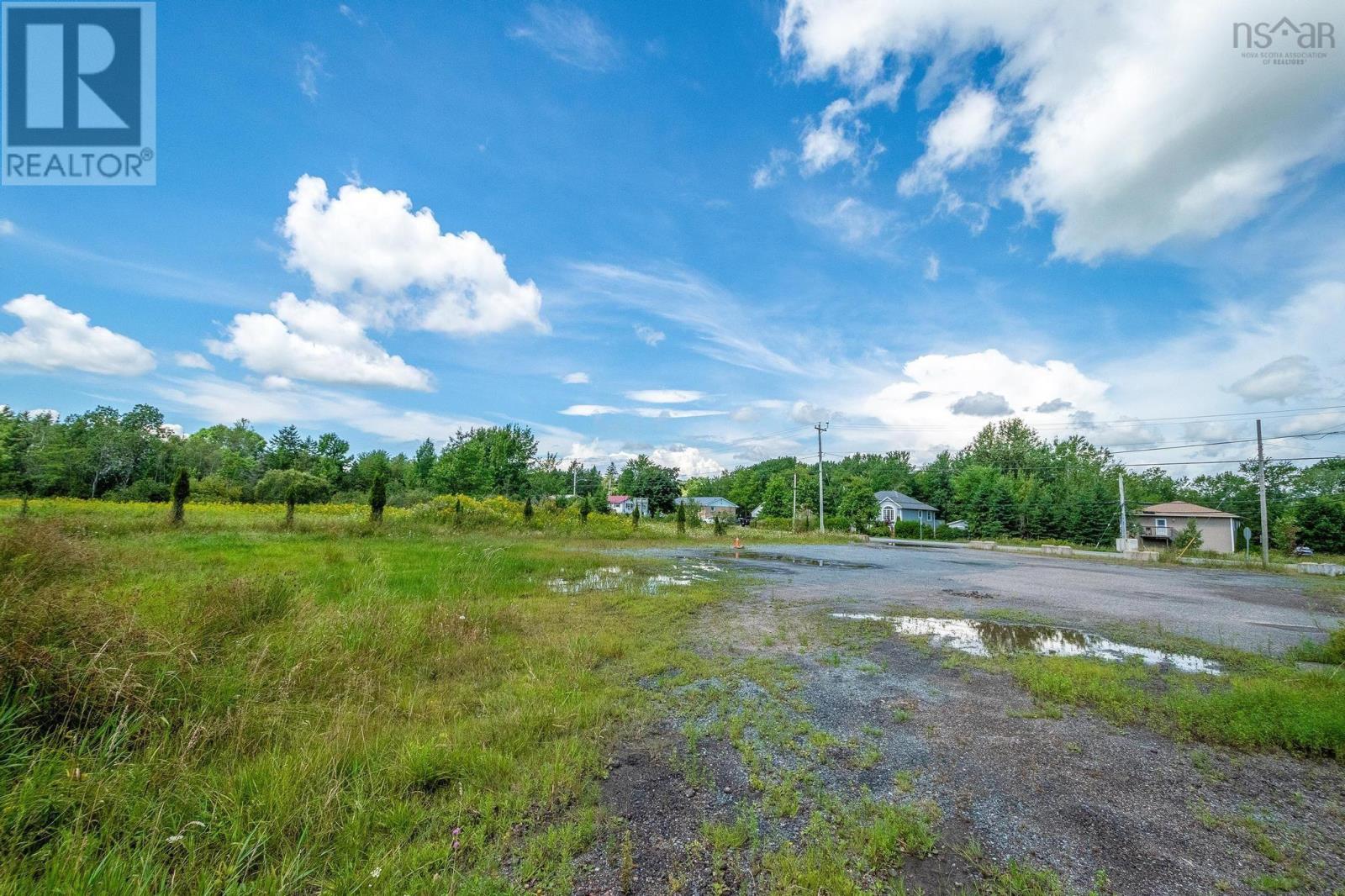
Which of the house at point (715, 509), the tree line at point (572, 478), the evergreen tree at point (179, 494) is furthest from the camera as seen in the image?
the house at point (715, 509)

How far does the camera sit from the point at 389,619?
574cm

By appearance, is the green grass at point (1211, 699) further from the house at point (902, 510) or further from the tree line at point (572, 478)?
the house at point (902, 510)

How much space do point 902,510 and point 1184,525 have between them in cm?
2058

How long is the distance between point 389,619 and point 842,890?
543 cm

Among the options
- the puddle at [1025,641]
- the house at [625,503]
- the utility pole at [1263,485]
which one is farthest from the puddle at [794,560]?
the house at [625,503]

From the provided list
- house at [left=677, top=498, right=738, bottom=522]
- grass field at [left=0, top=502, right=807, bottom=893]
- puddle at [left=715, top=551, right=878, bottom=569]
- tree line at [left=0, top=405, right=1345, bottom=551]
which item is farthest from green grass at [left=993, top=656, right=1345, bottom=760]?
house at [left=677, top=498, right=738, bottom=522]

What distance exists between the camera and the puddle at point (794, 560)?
16.5 metres

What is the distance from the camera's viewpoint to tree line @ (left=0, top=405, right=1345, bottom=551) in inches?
1296

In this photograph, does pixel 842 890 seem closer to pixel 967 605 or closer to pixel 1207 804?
pixel 1207 804

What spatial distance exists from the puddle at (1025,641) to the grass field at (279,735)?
3.88m

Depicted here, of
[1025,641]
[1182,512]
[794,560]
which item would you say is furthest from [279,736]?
[1182,512]

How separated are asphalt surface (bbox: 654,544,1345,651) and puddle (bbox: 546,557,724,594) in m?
1.85

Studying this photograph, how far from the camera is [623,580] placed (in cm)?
1109

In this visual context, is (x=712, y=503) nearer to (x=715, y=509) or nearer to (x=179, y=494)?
(x=715, y=509)
